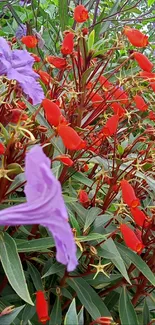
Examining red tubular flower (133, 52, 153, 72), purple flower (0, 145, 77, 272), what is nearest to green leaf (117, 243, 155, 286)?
red tubular flower (133, 52, 153, 72)

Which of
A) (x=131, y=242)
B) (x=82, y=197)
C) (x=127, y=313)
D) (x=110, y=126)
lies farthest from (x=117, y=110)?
(x=127, y=313)

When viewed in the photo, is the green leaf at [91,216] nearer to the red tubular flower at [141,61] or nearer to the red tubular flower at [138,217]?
the red tubular flower at [138,217]

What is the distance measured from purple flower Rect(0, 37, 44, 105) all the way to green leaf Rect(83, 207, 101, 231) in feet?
0.90

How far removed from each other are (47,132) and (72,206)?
188 millimetres

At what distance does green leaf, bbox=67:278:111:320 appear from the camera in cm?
111

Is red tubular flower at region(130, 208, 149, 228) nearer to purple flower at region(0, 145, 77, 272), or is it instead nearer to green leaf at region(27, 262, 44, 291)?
green leaf at region(27, 262, 44, 291)

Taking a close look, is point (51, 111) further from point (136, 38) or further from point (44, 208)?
point (44, 208)

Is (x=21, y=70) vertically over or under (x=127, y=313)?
over

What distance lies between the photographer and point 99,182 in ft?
3.92

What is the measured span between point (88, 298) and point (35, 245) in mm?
213

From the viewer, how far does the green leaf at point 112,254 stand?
42.4 inches

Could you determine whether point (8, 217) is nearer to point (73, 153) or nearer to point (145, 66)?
point (73, 153)

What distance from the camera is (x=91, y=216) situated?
3.66ft

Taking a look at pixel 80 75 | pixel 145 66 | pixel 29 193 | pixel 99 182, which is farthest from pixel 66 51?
pixel 29 193
